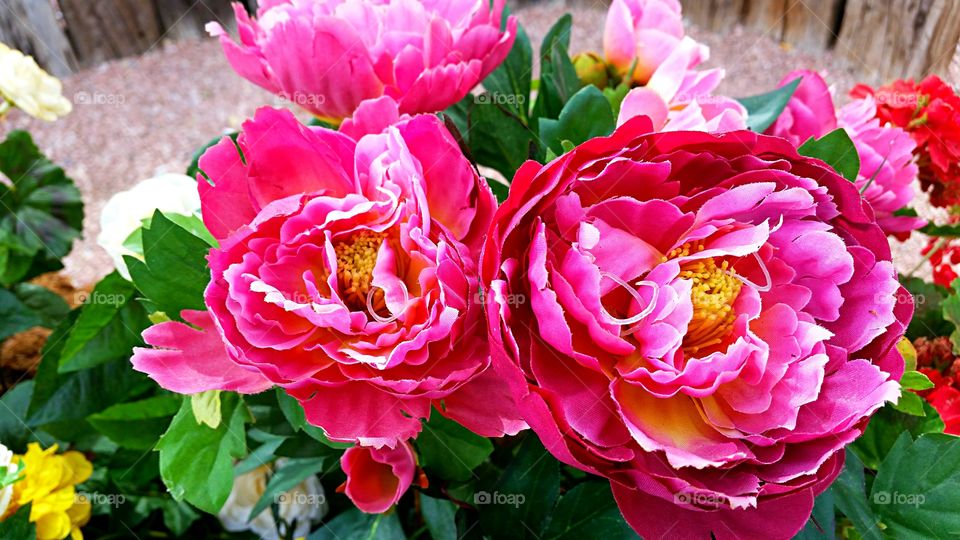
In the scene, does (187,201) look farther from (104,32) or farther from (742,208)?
(104,32)

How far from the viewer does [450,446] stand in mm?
487

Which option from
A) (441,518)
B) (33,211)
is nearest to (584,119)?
(441,518)

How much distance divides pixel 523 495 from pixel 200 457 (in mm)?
194

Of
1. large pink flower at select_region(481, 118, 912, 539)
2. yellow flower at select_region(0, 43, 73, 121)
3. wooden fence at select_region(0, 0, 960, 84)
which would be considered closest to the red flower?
large pink flower at select_region(481, 118, 912, 539)

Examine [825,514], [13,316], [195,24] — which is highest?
[825,514]

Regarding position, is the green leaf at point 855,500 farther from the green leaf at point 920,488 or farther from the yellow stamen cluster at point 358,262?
the yellow stamen cluster at point 358,262

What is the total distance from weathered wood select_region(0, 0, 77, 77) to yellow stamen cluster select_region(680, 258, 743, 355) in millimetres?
2193

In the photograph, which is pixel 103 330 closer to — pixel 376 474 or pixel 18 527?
pixel 18 527

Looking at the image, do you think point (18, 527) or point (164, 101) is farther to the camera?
point (164, 101)

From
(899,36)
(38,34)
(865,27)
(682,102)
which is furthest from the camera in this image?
(38,34)

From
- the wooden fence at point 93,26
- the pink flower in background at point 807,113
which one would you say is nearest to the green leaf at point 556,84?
the pink flower in background at point 807,113

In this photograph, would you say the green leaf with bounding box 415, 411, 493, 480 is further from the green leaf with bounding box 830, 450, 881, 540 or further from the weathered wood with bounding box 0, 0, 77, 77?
the weathered wood with bounding box 0, 0, 77, 77

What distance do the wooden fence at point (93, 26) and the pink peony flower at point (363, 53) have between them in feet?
6.43

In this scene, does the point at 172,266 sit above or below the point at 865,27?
above
